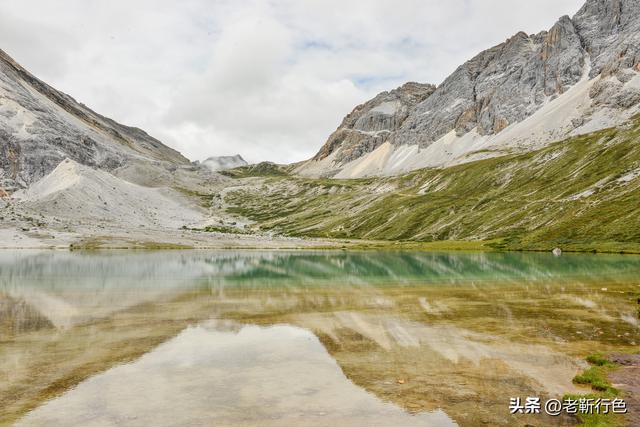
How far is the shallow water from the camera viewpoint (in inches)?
703

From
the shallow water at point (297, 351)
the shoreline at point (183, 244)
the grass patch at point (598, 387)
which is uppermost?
the shoreline at point (183, 244)

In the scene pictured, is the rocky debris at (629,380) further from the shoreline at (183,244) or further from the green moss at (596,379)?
the shoreline at (183,244)

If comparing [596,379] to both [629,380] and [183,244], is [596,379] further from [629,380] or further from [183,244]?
[183,244]

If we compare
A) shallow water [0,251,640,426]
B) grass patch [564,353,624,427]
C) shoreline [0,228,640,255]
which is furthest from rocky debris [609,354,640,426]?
shoreline [0,228,640,255]

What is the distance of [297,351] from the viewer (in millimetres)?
26859

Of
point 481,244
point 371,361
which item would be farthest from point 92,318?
point 481,244

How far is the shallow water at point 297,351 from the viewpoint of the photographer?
58.5 ft

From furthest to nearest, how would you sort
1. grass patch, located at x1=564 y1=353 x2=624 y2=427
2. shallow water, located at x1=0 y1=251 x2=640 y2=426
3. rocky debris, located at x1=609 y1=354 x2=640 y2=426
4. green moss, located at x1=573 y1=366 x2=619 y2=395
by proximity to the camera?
1. green moss, located at x1=573 y1=366 x2=619 y2=395
2. shallow water, located at x1=0 y1=251 x2=640 y2=426
3. rocky debris, located at x1=609 y1=354 x2=640 y2=426
4. grass patch, located at x1=564 y1=353 x2=624 y2=427

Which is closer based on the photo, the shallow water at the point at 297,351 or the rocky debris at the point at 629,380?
the rocky debris at the point at 629,380

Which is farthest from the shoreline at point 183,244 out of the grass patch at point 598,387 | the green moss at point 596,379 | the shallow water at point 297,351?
the green moss at point 596,379

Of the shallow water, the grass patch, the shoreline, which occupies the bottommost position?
the grass patch

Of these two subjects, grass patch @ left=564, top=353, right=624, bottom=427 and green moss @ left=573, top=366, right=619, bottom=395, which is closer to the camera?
grass patch @ left=564, top=353, right=624, bottom=427

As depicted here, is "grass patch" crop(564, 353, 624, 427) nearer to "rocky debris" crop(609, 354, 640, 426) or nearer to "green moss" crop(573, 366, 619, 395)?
"green moss" crop(573, 366, 619, 395)

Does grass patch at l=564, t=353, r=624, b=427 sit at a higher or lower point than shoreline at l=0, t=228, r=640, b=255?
lower
